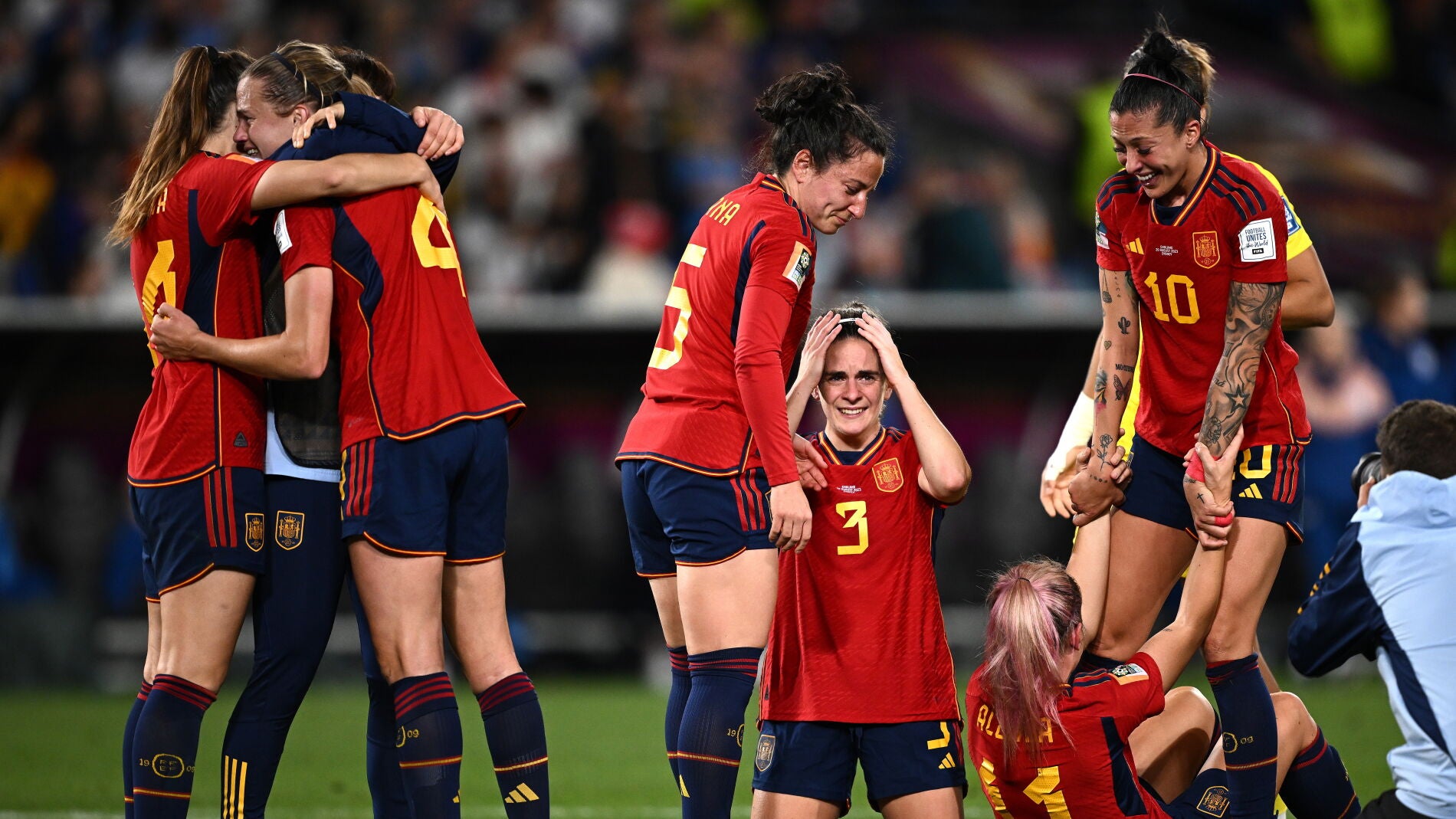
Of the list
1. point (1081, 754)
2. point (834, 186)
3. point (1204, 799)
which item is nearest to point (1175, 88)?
point (834, 186)

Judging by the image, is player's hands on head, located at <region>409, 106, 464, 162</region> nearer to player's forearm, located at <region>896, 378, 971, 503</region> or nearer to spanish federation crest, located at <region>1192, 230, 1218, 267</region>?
player's forearm, located at <region>896, 378, 971, 503</region>

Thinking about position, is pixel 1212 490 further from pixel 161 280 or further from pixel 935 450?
pixel 161 280

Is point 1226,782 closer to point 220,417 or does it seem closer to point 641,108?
point 220,417

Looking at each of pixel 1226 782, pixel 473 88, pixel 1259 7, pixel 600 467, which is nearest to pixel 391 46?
pixel 473 88

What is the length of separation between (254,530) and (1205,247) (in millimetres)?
2911

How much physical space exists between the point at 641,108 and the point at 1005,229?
2966 millimetres

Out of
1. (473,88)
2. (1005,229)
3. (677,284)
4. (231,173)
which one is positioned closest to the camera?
(231,173)

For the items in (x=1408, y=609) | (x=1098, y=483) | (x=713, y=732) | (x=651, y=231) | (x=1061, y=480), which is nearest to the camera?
(x=1408, y=609)

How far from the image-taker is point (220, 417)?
4348 mm

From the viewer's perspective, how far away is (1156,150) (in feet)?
14.8

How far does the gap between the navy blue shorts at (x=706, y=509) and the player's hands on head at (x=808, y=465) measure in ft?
0.60

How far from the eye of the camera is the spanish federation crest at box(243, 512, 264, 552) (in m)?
4.32

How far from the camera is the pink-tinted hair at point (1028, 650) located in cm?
421

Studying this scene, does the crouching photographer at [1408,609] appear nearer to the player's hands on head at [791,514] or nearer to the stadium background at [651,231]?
the player's hands on head at [791,514]
